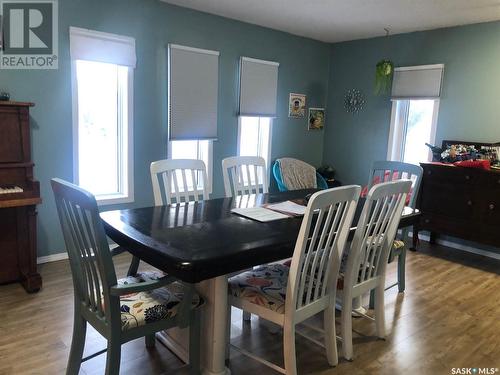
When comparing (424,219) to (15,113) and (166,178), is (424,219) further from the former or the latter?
(15,113)

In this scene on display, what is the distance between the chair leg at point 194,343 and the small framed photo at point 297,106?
12.3 feet

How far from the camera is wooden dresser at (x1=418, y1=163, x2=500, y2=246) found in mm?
3820

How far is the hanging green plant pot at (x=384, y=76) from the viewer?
471 cm

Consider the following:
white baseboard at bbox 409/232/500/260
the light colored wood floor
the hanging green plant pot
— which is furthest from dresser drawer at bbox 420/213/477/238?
the hanging green plant pot

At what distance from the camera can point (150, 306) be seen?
70.7 inches

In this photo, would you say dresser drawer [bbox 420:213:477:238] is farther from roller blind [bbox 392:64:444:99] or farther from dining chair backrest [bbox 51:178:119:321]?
dining chair backrest [bbox 51:178:119:321]

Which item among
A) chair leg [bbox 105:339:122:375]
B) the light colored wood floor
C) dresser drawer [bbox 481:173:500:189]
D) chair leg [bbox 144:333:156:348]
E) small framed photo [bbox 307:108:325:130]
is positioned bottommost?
the light colored wood floor

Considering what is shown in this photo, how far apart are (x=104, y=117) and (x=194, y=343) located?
259 cm

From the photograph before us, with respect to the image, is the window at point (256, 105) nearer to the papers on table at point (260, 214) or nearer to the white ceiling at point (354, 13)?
the white ceiling at point (354, 13)

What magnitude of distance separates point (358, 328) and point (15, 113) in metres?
2.78

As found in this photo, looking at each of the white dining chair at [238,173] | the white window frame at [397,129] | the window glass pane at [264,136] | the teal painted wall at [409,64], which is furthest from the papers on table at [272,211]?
the white window frame at [397,129]

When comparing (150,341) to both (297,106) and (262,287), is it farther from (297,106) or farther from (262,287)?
(297,106)

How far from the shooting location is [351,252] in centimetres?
219

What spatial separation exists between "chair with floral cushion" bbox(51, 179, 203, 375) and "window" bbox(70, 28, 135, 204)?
6.67 ft
